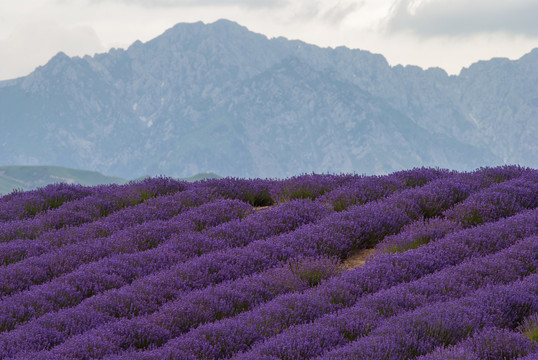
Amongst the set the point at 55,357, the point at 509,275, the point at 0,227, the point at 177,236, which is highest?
the point at 0,227

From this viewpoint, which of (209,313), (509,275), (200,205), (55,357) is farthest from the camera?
(200,205)

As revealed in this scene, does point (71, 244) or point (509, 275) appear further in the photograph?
point (71, 244)

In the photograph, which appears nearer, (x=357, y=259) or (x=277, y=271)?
(x=277, y=271)

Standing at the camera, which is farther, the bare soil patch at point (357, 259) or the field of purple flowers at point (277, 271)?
the bare soil patch at point (357, 259)

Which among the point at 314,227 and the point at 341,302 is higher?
the point at 314,227

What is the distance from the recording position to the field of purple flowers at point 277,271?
4504 millimetres

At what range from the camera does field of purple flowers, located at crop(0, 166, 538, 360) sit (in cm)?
450

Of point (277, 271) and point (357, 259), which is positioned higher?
point (277, 271)

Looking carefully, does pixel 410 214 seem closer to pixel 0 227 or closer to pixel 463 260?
pixel 463 260

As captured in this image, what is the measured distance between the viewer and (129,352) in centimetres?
459

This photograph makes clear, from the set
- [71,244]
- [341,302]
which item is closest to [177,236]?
[71,244]

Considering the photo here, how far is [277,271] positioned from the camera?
6.04 meters

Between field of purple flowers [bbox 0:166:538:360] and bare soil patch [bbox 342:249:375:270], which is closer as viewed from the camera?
field of purple flowers [bbox 0:166:538:360]

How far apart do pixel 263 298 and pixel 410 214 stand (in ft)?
9.90
